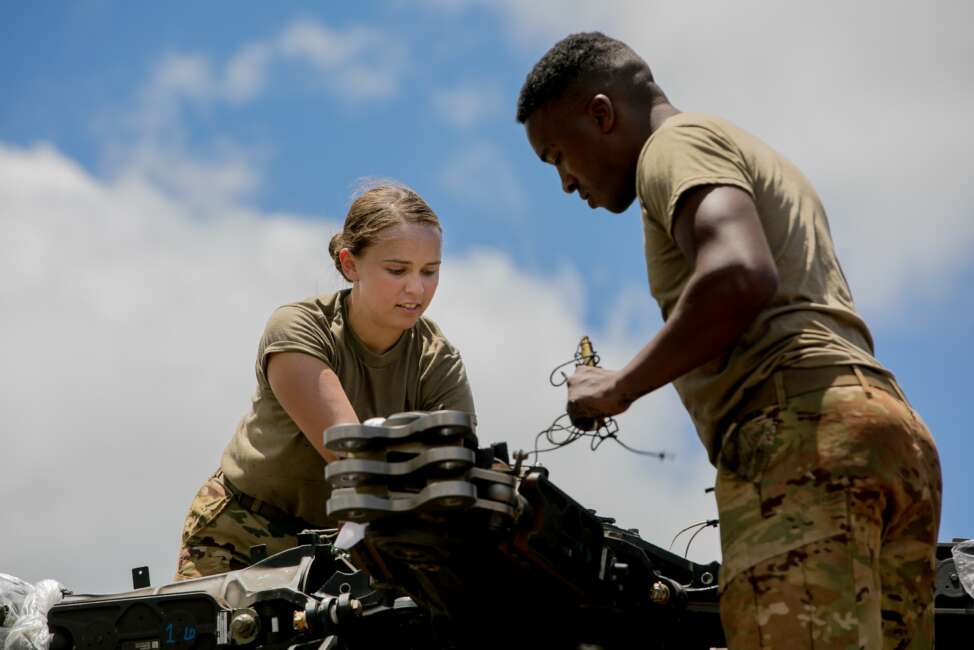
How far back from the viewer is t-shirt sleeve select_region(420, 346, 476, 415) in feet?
19.5

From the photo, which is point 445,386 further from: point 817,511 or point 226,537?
point 817,511

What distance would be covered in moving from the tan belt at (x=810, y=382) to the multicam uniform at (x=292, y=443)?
2377 mm

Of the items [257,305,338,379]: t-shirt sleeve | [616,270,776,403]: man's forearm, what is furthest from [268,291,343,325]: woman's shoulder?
[616,270,776,403]: man's forearm

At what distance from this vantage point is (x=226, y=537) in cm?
588

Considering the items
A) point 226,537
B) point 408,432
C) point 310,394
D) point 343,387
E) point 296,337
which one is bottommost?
point 408,432

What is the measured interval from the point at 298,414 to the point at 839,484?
2549mm

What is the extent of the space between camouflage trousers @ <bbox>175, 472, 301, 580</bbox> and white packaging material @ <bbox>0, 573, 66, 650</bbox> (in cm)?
54

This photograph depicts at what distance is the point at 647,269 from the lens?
3.98 metres

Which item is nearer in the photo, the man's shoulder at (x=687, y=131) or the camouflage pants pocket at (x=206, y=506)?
the man's shoulder at (x=687, y=131)

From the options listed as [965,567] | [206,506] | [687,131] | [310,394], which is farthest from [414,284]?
[965,567]

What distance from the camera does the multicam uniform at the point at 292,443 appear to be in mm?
5754

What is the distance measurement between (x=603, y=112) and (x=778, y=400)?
1053 millimetres

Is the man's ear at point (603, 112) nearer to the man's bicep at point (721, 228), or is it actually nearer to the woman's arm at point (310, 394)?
the man's bicep at point (721, 228)

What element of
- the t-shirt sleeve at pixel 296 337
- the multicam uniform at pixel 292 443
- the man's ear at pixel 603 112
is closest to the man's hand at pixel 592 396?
the man's ear at pixel 603 112
